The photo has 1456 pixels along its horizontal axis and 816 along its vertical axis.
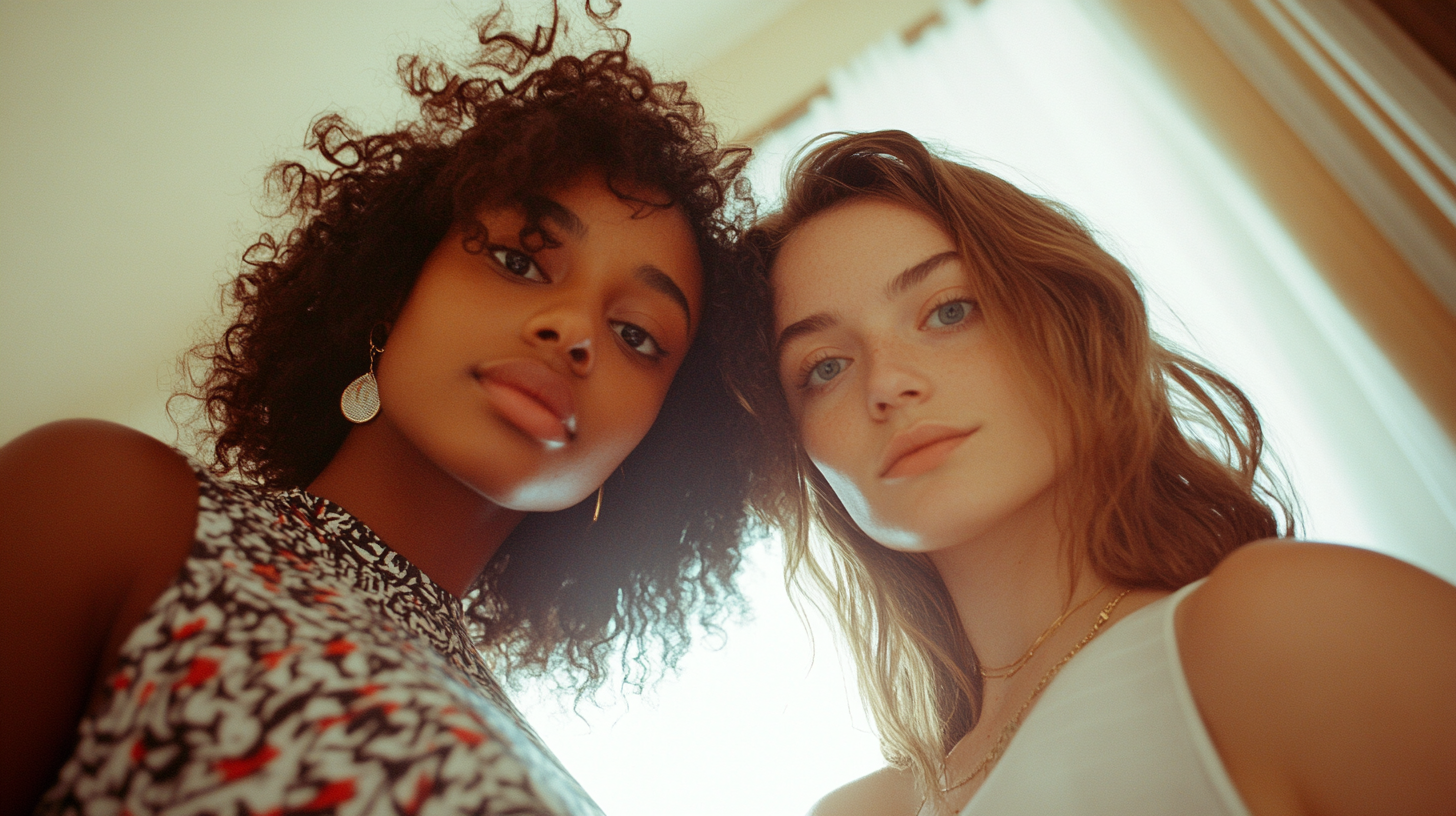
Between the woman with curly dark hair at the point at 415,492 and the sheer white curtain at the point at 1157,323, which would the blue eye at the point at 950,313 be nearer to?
the woman with curly dark hair at the point at 415,492

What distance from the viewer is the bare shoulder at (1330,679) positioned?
2.07ft

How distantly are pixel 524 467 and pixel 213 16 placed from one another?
2.67 meters

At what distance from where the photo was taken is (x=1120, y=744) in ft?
2.86

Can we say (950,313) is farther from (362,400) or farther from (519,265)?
(362,400)

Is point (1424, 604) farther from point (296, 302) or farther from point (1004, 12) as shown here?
point (1004, 12)

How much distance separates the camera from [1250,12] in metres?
2.09

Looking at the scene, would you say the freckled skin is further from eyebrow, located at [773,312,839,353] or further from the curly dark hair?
the curly dark hair

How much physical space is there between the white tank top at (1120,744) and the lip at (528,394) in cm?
77

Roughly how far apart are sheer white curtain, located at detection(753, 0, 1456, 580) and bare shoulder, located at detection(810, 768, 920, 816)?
40.7 inches

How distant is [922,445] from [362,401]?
0.88 metres

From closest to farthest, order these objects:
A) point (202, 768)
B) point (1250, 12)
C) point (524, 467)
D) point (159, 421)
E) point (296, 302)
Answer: point (202, 768)
point (524, 467)
point (296, 302)
point (1250, 12)
point (159, 421)

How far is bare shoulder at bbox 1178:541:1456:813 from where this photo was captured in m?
0.63

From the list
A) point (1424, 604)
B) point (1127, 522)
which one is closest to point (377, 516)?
point (1127, 522)

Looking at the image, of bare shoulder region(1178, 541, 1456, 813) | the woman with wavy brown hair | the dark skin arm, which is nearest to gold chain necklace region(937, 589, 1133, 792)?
the woman with wavy brown hair
